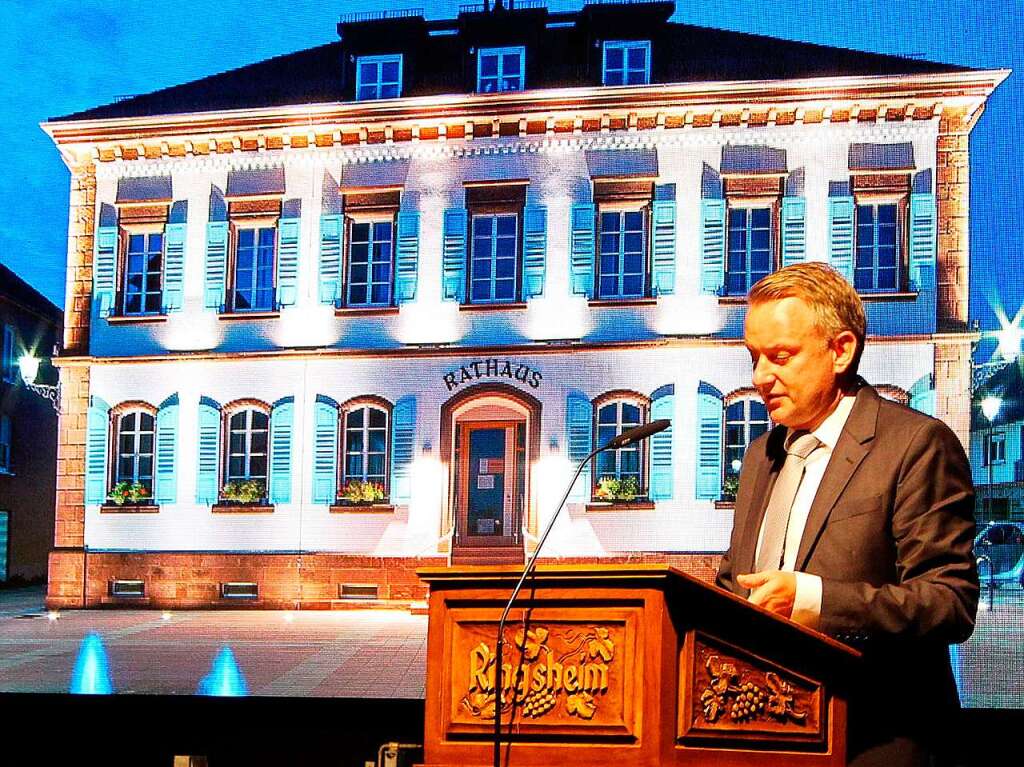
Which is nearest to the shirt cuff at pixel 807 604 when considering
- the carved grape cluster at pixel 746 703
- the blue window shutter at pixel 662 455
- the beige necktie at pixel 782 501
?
the carved grape cluster at pixel 746 703

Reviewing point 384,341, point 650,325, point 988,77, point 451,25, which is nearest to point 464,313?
point 384,341

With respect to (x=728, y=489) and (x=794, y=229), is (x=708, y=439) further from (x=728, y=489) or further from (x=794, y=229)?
(x=794, y=229)

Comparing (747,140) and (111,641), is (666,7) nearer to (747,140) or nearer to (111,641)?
(747,140)

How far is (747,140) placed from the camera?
19.4 ft

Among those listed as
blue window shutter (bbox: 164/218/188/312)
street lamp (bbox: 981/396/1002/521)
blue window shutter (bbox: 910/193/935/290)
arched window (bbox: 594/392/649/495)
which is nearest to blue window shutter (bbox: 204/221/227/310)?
blue window shutter (bbox: 164/218/188/312)

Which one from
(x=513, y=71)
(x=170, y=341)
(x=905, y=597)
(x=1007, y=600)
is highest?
(x=513, y=71)

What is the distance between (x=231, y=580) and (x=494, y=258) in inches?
90.6

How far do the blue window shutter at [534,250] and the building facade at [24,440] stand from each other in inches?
102

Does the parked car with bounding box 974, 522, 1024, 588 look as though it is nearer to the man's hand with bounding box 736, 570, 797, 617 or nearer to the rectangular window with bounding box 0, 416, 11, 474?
the man's hand with bounding box 736, 570, 797, 617

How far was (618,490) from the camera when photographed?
224 inches

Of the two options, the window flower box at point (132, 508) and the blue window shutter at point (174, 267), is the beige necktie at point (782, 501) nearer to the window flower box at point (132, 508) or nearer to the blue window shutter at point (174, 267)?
the window flower box at point (132, 508)

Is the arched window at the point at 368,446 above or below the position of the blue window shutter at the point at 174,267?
below

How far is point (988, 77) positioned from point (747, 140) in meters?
1.22

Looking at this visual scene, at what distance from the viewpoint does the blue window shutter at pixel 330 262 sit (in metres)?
6.12
